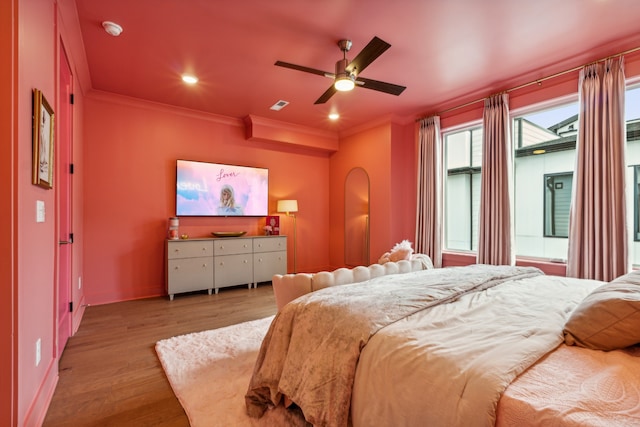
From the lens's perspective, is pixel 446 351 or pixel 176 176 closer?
pixel 446 351

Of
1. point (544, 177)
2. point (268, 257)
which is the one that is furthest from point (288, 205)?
point (544, 177)

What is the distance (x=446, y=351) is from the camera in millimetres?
1125

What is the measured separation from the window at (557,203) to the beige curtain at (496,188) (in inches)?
15.5

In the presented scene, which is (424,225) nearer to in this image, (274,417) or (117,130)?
(274,417)

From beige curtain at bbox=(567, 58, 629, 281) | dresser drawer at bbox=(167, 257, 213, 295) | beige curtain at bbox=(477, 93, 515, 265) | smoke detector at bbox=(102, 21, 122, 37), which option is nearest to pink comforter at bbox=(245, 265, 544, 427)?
beige curtain at bbox=(567, 58, 629, 281)

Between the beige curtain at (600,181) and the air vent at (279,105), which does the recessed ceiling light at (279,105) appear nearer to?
the air vent at (279,105)

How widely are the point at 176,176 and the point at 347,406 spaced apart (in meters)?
4.37

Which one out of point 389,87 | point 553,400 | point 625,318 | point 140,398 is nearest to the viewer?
point 553,400

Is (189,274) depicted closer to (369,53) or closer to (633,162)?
(369,53)

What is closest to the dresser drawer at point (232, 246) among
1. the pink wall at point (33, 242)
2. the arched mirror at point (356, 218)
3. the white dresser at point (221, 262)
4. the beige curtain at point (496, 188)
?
the white dresser at point (221, 262)

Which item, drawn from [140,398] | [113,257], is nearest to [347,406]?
[140,398]

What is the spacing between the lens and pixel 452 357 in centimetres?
108

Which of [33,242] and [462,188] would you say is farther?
[462,188]

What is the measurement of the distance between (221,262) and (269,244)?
851mm
